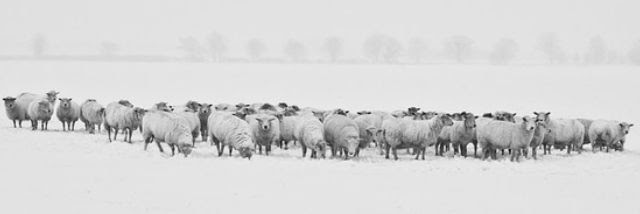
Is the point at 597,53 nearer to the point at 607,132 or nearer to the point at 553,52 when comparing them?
the point at 553,52

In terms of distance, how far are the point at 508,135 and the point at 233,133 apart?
9.22 m

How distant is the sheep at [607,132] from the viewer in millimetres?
27188

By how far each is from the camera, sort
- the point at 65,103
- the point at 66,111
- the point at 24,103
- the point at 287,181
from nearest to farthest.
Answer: the point at 287,181 → the point at 65,103 → the point at 66,111 → the point at 24,103

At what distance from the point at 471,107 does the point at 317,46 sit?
121 m

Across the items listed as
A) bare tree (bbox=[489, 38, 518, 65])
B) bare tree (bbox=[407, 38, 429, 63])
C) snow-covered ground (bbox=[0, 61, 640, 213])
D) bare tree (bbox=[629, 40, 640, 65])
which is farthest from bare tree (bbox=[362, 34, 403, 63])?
snow-covered ground (bbox=[0, 61, 640, 213])

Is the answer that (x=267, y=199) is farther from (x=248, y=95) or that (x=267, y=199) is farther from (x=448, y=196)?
(x=248, y=95)

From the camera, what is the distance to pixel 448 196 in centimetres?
1495

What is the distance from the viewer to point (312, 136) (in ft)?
70.5

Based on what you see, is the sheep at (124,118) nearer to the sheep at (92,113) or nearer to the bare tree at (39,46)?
the sheep at (92,113)

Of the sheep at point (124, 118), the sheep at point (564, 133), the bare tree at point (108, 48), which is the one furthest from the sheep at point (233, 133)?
the bare tree at point (108, 48)

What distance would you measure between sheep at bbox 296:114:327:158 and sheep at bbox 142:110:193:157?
3.68 m

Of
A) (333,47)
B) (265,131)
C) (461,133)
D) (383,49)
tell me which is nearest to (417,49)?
(383,49)

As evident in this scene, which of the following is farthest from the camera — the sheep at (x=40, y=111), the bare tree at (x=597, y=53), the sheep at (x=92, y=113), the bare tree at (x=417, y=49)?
the bare tree at (x=417, y=49)

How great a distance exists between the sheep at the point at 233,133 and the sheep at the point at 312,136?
1.70 m
